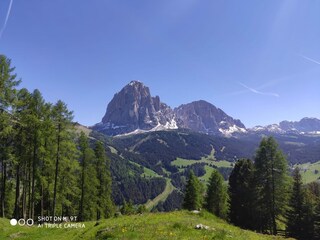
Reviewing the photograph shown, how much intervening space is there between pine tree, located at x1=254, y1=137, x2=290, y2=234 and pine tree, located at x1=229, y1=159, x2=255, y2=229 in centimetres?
510

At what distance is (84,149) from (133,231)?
33.3 metres

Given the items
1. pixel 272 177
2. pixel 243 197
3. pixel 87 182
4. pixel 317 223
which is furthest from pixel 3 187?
pixel 317 223

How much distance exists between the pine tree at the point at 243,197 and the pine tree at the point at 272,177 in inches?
201

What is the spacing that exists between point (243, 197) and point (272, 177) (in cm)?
1083

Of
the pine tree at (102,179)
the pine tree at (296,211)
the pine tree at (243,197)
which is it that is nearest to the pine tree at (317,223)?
the pine tree at (296,211)

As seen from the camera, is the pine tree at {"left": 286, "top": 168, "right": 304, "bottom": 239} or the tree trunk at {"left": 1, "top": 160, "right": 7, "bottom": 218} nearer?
the tree trunk at {"left": 1, "top": 160, "right": 7, "bottom": 218}

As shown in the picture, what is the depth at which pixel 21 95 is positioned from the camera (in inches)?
1507

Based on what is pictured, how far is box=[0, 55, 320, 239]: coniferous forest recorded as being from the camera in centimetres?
3756

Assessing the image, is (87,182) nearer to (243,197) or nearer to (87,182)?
(87,182)

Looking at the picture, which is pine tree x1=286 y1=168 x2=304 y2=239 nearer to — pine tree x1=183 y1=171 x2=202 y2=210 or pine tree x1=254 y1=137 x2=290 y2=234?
pine tree x1=254 y1=137 x2=290 y2=234

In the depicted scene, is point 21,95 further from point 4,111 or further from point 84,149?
point 84,149

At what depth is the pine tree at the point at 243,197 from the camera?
58281 millimetres

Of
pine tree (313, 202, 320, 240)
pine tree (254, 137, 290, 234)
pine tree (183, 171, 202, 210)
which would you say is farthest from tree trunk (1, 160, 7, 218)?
pine tree (313, 202, 320, 240)

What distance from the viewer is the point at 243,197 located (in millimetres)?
59406
